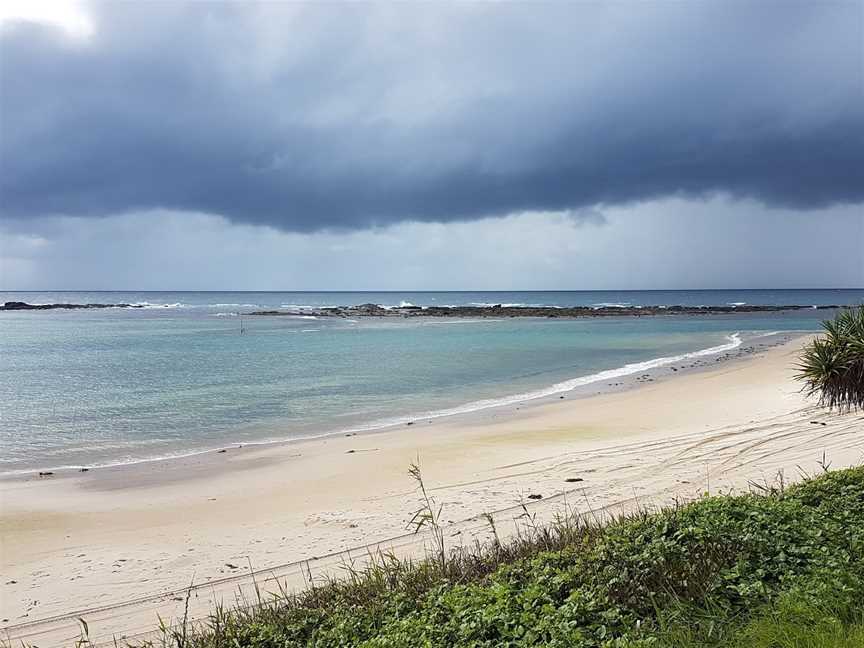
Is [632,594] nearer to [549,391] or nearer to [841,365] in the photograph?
[841,365]

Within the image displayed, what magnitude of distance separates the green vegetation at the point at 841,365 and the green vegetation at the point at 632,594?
9150 millimetres

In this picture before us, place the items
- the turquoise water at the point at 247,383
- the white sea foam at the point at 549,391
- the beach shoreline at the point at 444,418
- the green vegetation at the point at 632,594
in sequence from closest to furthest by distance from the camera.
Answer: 1. the green vegetation at the point at 632,594
2. the beach shoreline at the point at 444,418
3. the turquoise water at the point at 247,383
4. the white sea foam at the point at 549,391

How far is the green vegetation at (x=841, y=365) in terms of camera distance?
13297 millimetres

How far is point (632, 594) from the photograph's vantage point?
4.41m

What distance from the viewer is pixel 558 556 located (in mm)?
5059

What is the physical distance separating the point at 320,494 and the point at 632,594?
6508 millimetres

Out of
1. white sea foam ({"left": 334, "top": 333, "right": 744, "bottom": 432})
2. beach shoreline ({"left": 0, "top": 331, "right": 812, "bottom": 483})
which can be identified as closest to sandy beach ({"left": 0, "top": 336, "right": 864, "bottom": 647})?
beach shoreline ({"left": 0, "top": 331, "right": 812, "bottom": 483})

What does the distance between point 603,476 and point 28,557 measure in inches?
311

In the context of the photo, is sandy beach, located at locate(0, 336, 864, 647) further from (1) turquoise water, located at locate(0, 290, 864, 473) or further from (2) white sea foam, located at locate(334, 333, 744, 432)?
(1) turquoise water, located at locate(0, 290, 864, 473)

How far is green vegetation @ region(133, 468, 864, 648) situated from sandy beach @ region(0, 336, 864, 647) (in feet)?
5.88

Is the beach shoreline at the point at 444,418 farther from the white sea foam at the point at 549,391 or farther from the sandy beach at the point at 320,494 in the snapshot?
the sandy beach at the point at 320,494

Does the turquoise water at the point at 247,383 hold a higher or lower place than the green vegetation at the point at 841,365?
→ lower

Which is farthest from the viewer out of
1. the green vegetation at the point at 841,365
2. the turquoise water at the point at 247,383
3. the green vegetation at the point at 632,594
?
the turquoise water at the point at 247,383

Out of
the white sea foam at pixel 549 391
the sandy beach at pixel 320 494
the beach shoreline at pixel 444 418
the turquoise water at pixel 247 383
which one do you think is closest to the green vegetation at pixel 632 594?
the sandy beach at pixel 320 494
